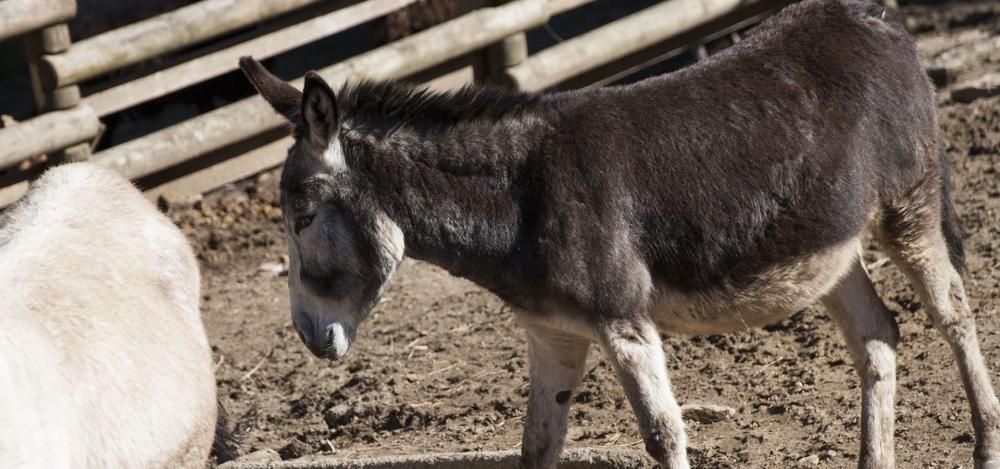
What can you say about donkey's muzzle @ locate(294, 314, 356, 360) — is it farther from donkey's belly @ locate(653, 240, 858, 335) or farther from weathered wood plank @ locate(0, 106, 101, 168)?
weathered wood plank @ locate(0, 106, 101, 168)

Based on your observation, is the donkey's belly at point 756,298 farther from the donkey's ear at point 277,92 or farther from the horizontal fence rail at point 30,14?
the horizontal fence rail at point 30,14

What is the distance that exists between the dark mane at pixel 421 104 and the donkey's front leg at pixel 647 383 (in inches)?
27.0

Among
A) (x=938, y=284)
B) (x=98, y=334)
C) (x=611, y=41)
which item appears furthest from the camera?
(x=611, y=41)

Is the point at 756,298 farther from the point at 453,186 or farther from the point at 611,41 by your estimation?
the point at 611,41

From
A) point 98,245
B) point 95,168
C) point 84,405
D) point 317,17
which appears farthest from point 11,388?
point 317,17

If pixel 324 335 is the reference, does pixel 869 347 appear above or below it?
below

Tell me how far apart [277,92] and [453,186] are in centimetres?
54

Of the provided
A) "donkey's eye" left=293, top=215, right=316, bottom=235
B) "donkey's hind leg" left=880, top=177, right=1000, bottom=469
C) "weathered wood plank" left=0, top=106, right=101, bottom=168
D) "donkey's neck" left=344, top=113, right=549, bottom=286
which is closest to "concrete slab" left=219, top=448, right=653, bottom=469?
"donkey's neck" left=344, top=113, right=549, bottom=286

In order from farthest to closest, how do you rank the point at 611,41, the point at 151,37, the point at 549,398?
the point at 611,41, the point at 151,37, the point at 549,398

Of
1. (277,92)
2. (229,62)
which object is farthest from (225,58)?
(277,92)

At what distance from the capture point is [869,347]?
412 cm

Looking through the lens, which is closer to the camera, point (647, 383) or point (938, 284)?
point (647, 383)

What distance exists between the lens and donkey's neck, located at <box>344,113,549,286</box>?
365 cm

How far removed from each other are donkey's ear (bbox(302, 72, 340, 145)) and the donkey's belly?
998 mm
